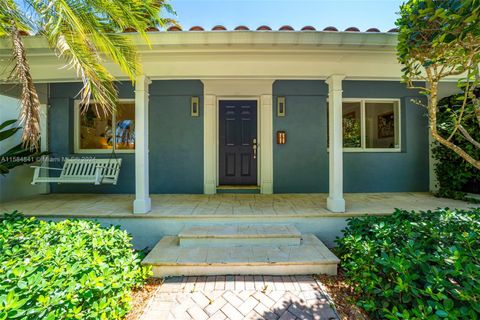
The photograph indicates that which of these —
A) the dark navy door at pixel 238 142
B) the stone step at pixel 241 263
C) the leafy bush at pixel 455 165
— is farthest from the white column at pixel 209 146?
the leafy bush at pixel 455 165

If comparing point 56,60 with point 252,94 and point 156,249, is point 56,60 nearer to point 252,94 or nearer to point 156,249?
point 156,249

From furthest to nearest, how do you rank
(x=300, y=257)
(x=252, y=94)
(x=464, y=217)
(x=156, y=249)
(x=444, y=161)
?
(x=252, y=94), (x=444, y=161), (x=156, y=249), (x=300, y=257), (x=464, y=217)

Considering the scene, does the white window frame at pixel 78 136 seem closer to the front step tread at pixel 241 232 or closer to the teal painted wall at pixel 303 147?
the front step tread at pixel 241 232

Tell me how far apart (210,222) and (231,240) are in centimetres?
50

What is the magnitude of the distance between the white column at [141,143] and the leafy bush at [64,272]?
94cm

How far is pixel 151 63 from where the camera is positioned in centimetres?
313

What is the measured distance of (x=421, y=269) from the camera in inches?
63.0

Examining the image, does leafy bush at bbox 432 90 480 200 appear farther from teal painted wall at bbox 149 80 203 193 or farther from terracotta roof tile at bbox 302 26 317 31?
teal painted wall at bbox 149 80 203 193

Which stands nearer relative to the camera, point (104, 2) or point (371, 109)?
point (104, 2)

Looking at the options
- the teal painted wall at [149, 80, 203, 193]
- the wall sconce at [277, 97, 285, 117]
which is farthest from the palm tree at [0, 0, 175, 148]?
the wall sconce at [277, 97, 285, 117]

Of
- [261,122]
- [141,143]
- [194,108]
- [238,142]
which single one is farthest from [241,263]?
[194,108]

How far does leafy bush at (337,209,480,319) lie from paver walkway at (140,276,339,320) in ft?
1.30

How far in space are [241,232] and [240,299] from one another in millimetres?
937

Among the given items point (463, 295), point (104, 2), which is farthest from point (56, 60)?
point (463, 295)
